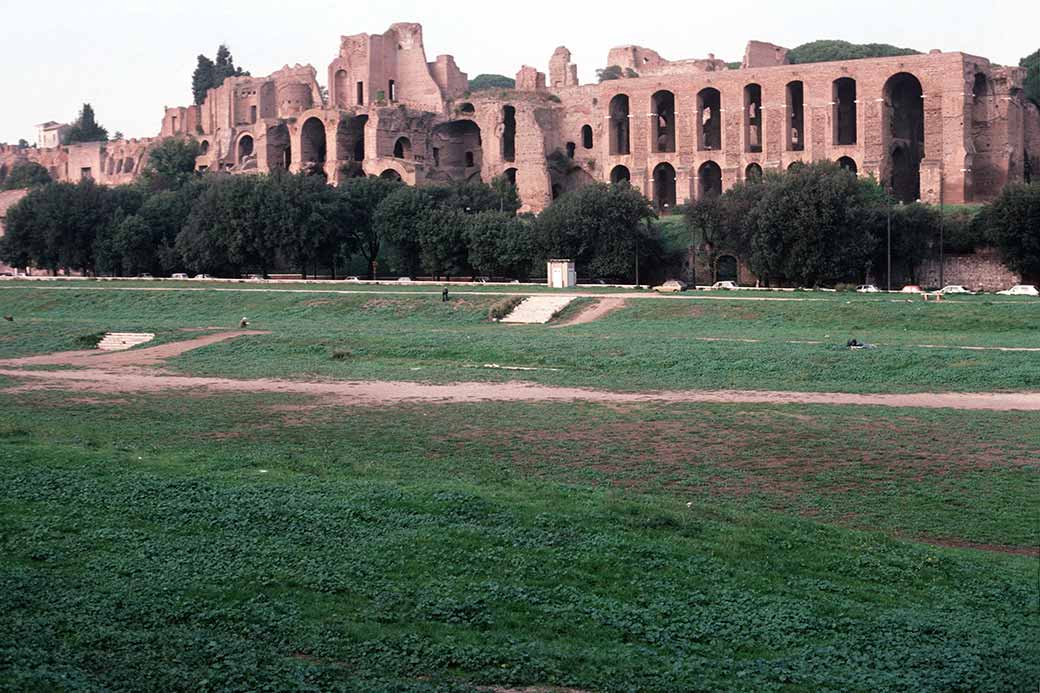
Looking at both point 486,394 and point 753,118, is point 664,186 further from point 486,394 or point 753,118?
point 486,394

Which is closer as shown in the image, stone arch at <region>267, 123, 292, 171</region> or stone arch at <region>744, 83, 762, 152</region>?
stone arch at <region>744, 83, 762, 152</region>

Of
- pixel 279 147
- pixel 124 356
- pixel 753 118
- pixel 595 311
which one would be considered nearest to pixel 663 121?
pixel 753 118

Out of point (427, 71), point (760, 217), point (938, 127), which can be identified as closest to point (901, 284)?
point (760, 217)

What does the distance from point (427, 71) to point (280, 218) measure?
2264cm

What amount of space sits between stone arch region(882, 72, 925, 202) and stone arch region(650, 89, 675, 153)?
1114cm

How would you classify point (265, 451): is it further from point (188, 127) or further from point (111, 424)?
point (188, 127)

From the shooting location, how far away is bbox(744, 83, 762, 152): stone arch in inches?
2594

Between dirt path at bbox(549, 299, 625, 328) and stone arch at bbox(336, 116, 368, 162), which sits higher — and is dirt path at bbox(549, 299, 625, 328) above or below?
below

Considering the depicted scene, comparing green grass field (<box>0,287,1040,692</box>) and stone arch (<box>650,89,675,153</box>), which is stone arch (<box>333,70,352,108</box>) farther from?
green grass field (<box>0,287,1040,692</box>)

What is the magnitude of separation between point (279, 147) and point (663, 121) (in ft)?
73.8

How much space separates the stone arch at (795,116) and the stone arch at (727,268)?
1041cm

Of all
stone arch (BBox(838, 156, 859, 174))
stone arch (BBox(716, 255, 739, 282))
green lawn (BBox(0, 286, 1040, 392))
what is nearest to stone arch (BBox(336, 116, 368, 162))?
stone arch (BBox(716, 255, 739, 282))

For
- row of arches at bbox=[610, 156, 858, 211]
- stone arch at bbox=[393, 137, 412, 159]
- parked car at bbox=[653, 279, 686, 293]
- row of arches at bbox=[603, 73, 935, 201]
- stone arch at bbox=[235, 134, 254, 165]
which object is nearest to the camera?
parked car at bbox=[653, 279, 686, 293]

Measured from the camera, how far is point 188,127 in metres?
92.1
